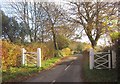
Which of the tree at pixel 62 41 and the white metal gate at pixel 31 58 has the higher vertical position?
the tree at pixel 62 41

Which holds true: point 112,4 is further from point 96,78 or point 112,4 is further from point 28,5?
point 96,78

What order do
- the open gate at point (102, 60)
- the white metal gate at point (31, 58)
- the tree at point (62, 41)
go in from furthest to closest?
the tree at point (62, 41)
the white metal gate at point (31, 58)
the open gate at point (102, 60)

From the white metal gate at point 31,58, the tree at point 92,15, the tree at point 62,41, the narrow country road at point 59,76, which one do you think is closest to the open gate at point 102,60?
the narrow country road at point 59,76

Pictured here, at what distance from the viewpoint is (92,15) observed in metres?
31.0

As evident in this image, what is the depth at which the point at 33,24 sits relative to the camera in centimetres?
3975

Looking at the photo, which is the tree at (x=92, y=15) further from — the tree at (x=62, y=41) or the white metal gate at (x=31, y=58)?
the tree at (x=62, y=41)

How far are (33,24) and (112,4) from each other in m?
13.8

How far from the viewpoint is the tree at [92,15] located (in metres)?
29.9

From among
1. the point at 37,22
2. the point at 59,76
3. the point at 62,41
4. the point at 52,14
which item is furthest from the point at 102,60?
the point at 62,41

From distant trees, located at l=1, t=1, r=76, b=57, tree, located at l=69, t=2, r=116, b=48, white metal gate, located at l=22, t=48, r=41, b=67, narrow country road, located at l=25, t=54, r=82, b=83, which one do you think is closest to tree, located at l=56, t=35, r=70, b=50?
distant trees, located at l=1, t=1, r=76, b=57

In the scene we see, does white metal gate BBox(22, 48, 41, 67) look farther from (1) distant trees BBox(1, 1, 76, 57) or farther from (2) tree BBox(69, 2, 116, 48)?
(1) distant trees BBox(1, 1, 76, 57)

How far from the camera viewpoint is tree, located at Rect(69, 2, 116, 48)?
29938 millimetres

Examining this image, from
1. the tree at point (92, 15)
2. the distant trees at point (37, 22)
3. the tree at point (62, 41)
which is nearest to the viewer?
the tree at point (92, 15)

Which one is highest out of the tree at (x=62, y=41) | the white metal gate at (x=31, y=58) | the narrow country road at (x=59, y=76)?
the tree at (x=62, y=41)
